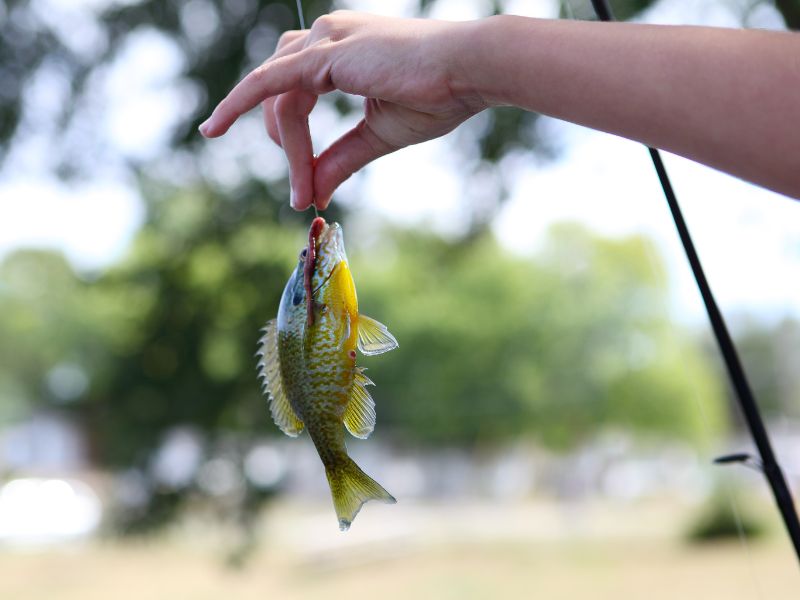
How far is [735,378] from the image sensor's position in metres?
0.96

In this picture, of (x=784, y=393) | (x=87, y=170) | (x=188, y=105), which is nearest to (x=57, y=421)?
(x=87, y=170)

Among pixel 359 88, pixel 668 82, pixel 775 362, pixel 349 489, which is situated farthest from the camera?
pixel 775 362

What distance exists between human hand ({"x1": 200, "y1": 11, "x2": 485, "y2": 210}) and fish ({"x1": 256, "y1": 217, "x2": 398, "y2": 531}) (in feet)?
0.17

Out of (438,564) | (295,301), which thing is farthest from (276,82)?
(438,564)

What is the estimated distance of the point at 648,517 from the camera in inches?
429

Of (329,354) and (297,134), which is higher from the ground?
(297,134)

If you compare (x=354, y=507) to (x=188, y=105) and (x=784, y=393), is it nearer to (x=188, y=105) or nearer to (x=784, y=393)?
(x=188, y=105)

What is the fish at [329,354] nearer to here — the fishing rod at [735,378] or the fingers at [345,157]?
the fingers at [345,157]

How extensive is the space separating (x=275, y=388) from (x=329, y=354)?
9 cm

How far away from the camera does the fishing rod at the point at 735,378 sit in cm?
87

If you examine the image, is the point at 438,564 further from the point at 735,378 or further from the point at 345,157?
the point at 345,157

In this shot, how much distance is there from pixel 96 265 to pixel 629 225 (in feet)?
18.6

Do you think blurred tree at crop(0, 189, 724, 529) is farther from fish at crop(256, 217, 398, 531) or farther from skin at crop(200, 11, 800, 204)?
skin at crop(200, 11, 800, 204)

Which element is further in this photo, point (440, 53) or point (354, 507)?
point (354, 507)
